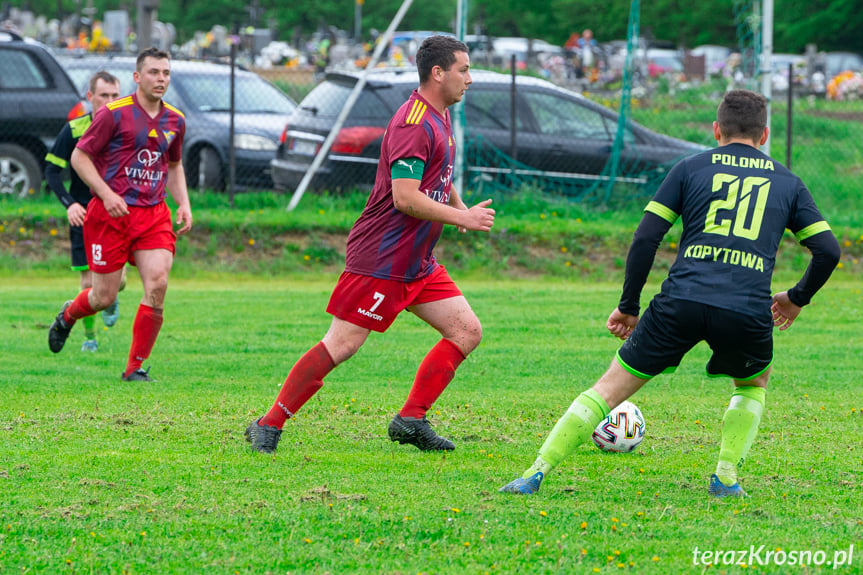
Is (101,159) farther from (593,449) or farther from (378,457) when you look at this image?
(593,449)

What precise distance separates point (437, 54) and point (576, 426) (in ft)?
6.38

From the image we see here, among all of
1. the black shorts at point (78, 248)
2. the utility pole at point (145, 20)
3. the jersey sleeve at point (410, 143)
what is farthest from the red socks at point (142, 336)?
the utility pole at point (145, 20)

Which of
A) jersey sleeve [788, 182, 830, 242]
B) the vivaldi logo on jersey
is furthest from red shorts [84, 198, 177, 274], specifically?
jersey sleeve [788, 182, 830, 242]

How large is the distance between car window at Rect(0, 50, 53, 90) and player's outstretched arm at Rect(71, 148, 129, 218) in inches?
327

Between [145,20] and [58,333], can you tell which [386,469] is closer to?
[58,333]

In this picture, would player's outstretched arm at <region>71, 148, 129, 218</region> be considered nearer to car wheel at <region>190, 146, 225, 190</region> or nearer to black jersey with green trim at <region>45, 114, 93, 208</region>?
black jersey with green trim at <region>45, 114, 93, 208</region>

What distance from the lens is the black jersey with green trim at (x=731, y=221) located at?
15.6ft

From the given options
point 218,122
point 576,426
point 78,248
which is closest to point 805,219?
point 576,426

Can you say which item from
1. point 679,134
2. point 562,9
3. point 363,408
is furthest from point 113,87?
point 562,9

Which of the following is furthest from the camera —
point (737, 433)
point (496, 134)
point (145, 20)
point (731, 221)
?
point (145, 20)

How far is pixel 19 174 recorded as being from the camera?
1545 centimetres

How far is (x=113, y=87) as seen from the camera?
363 inches

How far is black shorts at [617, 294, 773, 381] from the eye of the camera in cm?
474

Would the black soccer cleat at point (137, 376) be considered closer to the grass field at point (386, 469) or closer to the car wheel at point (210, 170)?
the grass field at point (386, 469)
